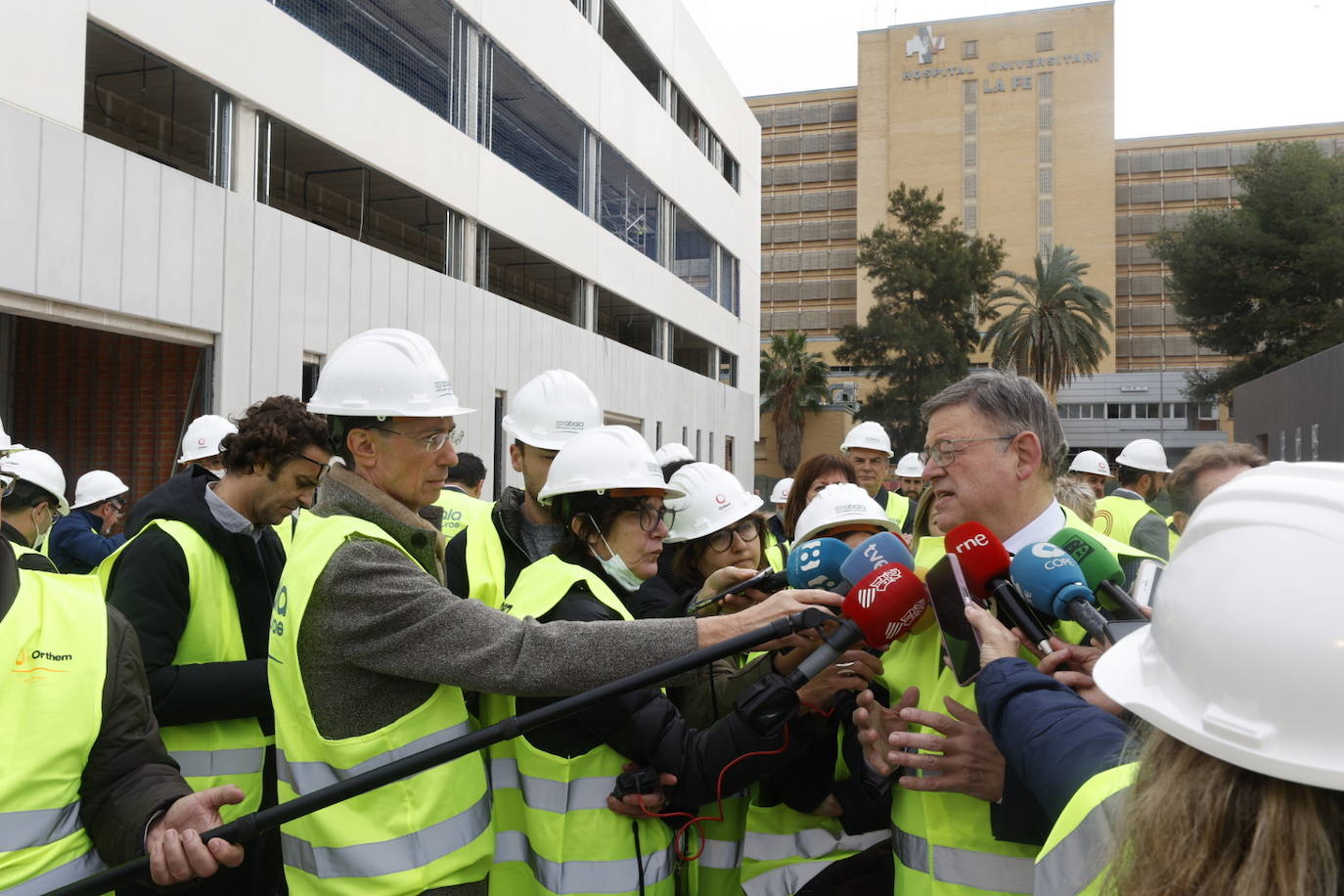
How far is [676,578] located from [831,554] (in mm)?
1546

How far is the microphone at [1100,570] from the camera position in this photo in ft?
7.26

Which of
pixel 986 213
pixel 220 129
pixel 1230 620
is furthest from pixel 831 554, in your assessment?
pixel 986 213

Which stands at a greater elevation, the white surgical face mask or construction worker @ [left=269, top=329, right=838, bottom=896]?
the white surgical face mask

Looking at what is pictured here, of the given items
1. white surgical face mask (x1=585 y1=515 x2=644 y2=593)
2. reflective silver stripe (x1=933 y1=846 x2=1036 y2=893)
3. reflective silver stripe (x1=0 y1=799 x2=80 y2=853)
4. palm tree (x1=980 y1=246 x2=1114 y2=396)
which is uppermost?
palm tree (x1=980 y1=246 x2=1114 y2=396)

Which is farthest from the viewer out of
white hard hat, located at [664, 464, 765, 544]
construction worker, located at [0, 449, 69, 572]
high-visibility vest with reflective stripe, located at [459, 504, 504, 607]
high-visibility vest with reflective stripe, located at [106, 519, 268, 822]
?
construction worker, located at [0, 449, 69, 572]

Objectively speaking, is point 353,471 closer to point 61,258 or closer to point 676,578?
point 676,578

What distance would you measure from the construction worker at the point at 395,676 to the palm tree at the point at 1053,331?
51426mm

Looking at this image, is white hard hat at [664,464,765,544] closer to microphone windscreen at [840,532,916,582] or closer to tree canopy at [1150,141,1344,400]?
microphone windscreen at [840,532,916,582]

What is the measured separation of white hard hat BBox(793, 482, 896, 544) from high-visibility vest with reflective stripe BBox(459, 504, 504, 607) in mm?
1121

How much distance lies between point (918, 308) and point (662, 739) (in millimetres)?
51721

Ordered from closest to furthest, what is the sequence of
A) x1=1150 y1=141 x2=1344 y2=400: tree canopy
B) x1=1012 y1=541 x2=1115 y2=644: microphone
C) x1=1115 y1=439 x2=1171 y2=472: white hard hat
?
x1=1012 y1=541 x2=1115 y2=644: microphone
x1=1115 y1=439 x2=1171 y2=472: white hard hat
x1=1150 y1=141 x2=1344 y2=400: tree canopy

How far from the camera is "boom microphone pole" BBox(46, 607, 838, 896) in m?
1.99

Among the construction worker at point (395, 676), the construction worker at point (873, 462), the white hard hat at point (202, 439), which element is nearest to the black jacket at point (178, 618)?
the construction worker at point (395, 676)

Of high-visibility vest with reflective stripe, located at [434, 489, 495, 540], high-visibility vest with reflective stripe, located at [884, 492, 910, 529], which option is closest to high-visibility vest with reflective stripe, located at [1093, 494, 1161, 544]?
high-visibility vest with reflective stripe, located at [884, 492, 910, 529]
